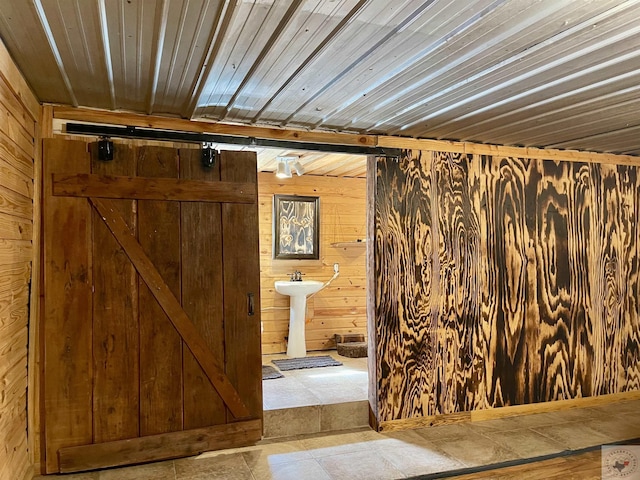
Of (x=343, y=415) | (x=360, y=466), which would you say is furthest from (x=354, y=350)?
(x=360, y=466)

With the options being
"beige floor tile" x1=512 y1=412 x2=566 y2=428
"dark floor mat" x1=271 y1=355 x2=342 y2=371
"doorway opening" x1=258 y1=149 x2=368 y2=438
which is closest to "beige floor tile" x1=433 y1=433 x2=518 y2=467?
"beige floor tile" x1=512 y1=412 x2=566 y2=428

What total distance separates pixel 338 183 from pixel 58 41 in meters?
3.72

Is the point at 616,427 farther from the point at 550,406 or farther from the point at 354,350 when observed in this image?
the point at 354,350

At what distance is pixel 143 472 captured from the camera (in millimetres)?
2621

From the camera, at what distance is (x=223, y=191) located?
115 inches

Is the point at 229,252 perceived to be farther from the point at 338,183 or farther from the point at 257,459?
the point at 338,183

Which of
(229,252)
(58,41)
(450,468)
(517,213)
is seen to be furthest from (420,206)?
(58,41)

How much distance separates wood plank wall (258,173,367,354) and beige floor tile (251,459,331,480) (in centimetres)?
236

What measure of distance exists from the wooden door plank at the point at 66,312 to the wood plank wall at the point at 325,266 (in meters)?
2.53

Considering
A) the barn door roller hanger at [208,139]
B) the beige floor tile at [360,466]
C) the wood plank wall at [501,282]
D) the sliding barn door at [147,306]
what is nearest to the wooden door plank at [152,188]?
the sliding barn door at [147,306]

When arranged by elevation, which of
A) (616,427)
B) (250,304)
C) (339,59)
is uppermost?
(339,59)

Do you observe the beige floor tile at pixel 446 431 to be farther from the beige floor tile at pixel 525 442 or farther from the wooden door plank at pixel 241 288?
the wooden door plank at pixel 241 288

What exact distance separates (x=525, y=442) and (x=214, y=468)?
204 cm

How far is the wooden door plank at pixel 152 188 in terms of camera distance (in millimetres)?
2641
